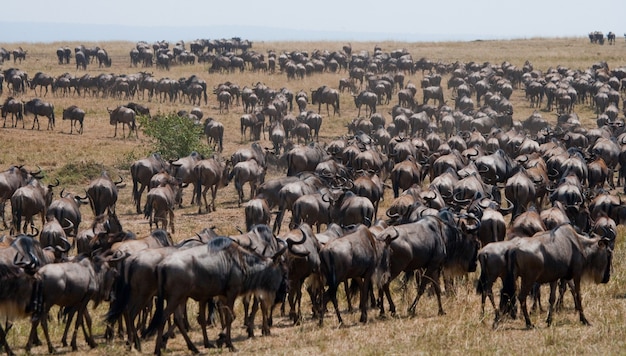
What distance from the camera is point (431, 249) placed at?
14.2 meters

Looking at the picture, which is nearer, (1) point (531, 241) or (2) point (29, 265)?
(2) point (29, 265)

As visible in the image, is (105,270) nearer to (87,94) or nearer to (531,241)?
(531,241)

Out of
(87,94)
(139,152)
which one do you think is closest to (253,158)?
(139,152)

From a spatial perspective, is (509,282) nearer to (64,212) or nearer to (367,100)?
(64,212)

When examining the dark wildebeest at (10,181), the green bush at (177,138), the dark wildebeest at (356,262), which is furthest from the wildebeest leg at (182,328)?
the green bush at (177,138)

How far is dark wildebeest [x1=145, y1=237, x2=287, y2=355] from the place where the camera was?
36.8ft

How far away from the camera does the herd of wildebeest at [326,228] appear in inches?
461

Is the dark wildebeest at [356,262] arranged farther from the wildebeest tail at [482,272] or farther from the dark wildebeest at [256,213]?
the dark wildebeest at [256,213]

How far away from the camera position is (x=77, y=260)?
12.1 meters

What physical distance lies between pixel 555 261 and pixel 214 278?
492 cm

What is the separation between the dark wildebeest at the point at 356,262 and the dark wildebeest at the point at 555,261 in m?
1.96

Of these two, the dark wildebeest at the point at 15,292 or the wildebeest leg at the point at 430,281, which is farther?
the wildebeest leg at the point at 430,281

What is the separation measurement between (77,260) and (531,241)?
6436mm

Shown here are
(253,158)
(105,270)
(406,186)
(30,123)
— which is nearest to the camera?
(105,270)
